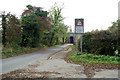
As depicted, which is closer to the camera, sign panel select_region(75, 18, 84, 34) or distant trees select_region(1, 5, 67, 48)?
sign panel select_region(75, 18, 84, 34)

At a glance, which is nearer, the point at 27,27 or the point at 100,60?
the point at 100,60

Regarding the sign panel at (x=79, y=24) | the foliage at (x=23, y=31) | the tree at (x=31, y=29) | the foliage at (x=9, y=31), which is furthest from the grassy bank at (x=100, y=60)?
the tree at (x=31, y=29)

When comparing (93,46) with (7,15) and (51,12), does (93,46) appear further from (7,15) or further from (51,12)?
(51,12)

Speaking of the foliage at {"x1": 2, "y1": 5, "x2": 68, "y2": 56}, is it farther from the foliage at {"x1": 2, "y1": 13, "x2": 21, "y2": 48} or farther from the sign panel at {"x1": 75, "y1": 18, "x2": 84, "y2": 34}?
the sign panel at {"x1": 75, "y1": 18, "x2": 84, "y2": 34}

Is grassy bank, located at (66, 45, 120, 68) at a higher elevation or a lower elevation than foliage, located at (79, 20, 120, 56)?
lower

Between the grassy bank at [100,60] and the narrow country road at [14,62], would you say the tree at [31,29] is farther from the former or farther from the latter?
the grassy bank at [100,60]

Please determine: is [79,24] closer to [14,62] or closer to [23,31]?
[14,62]

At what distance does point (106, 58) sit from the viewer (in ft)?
29.3

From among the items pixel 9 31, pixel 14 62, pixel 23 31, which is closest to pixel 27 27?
pixel 23 31

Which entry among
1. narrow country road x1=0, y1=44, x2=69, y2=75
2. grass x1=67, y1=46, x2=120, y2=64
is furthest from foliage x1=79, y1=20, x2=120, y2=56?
narrow country road x1=0, y1=44, x2=69, y2=75

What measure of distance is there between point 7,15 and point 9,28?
173cm

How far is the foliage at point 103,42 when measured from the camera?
10.3 m

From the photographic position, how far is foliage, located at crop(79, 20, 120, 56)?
33.9 ft

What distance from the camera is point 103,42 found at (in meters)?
11.0
